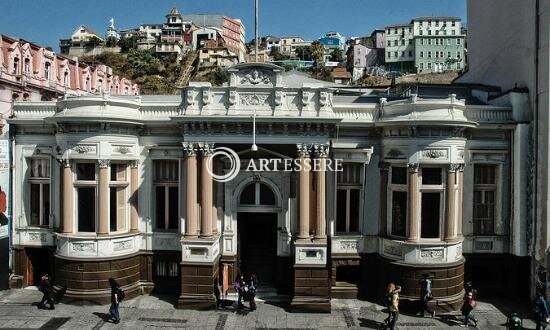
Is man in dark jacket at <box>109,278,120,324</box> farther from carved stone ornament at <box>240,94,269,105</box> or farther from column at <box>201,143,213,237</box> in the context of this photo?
carved stone ornament at <box>240,94,269,105</box>

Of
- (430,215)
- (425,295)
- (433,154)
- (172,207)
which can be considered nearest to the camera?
(425,295)

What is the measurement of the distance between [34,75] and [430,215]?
112 ft

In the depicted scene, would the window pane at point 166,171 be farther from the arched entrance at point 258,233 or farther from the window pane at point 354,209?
the window pane at point 354,209

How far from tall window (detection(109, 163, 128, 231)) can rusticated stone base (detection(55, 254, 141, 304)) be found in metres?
1.46

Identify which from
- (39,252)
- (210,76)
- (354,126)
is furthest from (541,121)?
(210,76)

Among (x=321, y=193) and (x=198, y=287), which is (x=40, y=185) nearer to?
(x=198, y=287)

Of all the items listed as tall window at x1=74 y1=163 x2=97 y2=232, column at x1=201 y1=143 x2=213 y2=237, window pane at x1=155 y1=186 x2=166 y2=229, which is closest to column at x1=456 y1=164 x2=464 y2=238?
column at x1=201 y1=143 x2=213 y2=237

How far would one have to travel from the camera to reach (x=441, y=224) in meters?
18.0

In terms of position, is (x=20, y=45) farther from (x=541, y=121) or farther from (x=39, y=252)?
(x=541, y=121)

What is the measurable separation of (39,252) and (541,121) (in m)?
21.9

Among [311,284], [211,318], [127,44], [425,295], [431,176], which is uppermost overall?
[127,44]

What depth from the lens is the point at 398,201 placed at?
61.0 feet

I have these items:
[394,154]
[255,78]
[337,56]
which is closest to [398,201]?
[394,154]

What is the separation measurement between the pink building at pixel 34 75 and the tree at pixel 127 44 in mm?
72391
